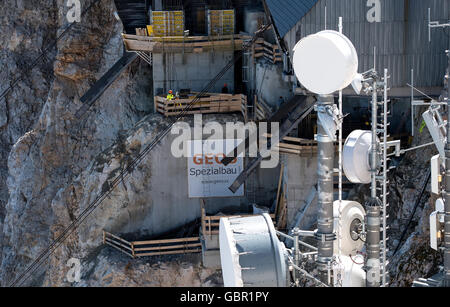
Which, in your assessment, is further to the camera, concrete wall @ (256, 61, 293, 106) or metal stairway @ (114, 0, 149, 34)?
metal stairway @ (114, 0, 149, 34)

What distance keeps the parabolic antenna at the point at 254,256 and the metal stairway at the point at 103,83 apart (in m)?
29.5

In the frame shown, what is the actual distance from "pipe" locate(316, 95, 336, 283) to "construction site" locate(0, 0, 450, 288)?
28 mm

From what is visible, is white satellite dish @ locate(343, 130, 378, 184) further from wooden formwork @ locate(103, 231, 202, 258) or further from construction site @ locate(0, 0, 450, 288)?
wooden formwork @ locate(103, 231, 202, 258)

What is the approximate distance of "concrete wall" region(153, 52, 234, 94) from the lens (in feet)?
149

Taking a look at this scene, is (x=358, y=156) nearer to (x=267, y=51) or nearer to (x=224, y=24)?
(x=267, y=51)

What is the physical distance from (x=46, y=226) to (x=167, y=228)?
13402mm

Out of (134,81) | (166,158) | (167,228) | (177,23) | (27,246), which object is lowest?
(27,246)

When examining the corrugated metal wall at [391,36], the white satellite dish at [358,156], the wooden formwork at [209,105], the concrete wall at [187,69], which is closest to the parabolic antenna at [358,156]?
the white satellite dish at [358,156]

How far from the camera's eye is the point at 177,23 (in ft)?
150

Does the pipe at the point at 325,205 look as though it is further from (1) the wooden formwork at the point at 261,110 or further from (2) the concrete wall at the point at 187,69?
(2) the concrete wall at the point at 187,69

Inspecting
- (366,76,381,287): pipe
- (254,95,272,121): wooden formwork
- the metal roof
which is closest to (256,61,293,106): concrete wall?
(254,95,272,121): wooden formwork
